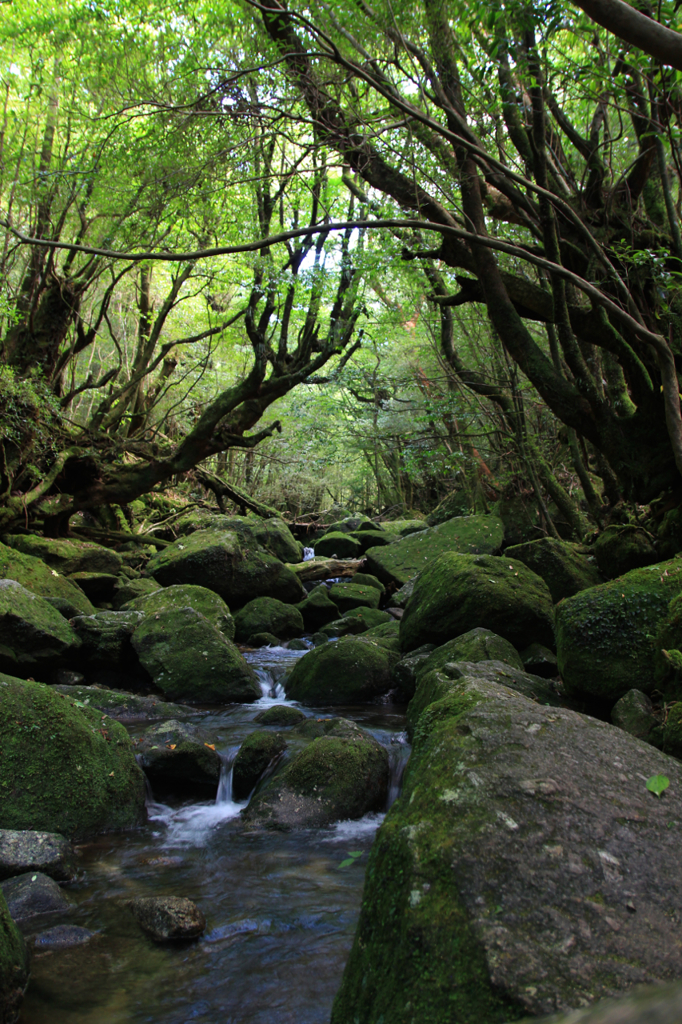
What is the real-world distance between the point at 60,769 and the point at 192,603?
13.7 ft

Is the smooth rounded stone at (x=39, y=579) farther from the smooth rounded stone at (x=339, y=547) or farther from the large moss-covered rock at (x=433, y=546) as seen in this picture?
the smooth rounded stone at (x=339, y=547)

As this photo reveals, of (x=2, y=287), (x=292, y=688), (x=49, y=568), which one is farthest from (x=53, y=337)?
(x=292, y=688)

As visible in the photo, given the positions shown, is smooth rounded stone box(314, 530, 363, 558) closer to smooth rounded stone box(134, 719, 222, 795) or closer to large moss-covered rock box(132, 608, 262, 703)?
large moss-covered rock box(132, 608, 262, 703)

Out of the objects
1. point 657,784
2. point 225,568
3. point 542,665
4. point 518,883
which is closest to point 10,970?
point 518,883

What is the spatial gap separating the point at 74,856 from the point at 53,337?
379 inches

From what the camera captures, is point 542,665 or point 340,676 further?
point 340,676

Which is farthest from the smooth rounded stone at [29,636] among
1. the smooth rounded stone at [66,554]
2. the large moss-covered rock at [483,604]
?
the large moss-covered rock at [483,604]

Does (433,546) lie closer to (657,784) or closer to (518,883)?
(657,784)

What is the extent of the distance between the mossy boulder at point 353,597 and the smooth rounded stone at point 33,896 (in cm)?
747

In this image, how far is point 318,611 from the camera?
10258 mm

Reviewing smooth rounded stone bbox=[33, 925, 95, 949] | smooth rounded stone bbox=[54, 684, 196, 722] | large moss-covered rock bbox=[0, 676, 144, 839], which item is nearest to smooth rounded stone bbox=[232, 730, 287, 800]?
large moss-covered rock bbox=[0, 676, 144, 839]

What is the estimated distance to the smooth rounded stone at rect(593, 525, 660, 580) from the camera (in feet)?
20.5

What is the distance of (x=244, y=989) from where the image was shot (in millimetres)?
2600

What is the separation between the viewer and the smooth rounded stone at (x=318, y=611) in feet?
33.6
